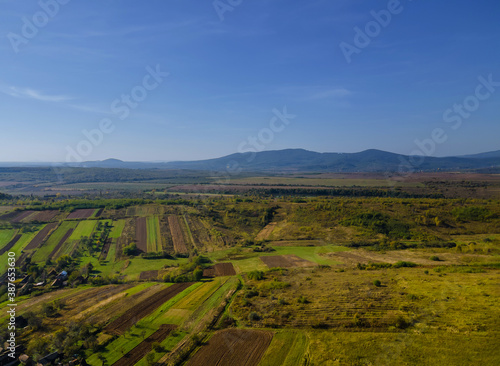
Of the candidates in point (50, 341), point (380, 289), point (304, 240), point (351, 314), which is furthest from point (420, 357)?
point (304, 240)

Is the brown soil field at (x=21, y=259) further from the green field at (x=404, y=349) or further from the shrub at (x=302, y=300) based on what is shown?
the green field at (x=404, y=349)

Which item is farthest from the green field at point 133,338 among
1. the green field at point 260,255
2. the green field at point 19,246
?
the green field at point 19,246

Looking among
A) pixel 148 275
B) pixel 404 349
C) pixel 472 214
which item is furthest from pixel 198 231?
pixel 472 214

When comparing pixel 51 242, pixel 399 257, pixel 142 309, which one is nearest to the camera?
pixel 142 309

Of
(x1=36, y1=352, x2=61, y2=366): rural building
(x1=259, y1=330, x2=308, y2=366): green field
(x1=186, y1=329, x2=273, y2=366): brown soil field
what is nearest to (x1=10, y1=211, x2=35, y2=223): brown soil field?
(x1=36, y1=352, x2=61, y2=366): rural building

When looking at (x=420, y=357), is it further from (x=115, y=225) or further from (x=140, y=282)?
(x=115, y=225)

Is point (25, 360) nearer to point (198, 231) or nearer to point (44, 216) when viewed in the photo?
point (198, 231)
